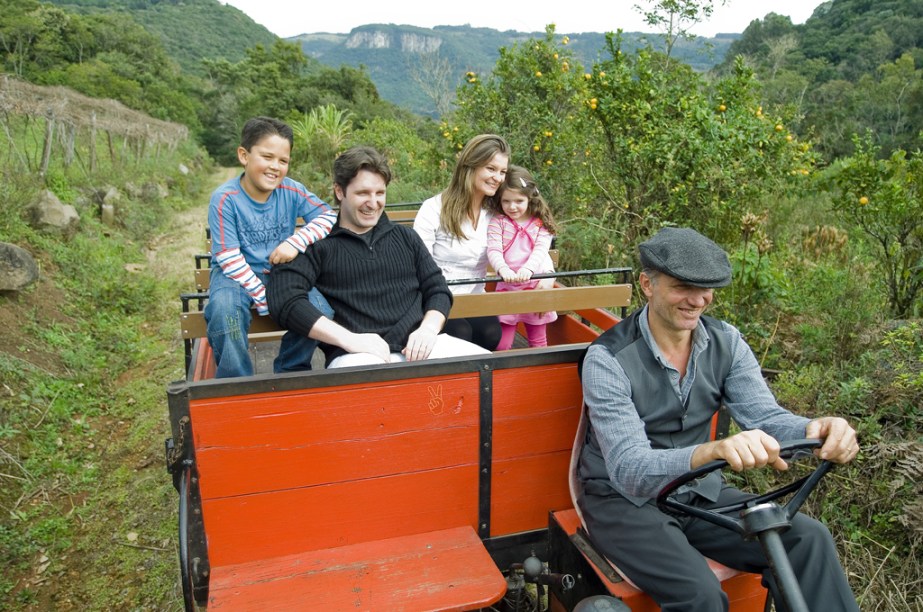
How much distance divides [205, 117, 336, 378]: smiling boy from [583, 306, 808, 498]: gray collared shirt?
4.45ft

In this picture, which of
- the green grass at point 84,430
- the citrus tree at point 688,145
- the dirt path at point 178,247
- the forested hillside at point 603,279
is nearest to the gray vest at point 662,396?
the forested hillside at point 603,279

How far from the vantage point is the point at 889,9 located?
3012 cm

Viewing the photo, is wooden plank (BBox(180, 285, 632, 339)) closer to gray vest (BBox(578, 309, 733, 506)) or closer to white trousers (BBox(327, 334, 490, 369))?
white trousers (BBox(327, 334, 490, 369))

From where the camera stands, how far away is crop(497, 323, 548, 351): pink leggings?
3855 mm

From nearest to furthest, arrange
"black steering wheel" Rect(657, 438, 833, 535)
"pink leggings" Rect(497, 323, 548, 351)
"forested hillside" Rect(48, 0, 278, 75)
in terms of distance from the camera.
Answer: "black steering wheel" Rect(657, 438, 833, 535)
"pink leggings" Rect(497, 323, 548, 351)
"forested hillside" Rect(48, 0, 278, 75)

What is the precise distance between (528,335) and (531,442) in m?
1.53

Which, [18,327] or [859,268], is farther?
[18,327]

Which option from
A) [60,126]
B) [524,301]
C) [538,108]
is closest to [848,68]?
[538,108]

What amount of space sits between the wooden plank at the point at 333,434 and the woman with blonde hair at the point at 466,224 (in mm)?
1282

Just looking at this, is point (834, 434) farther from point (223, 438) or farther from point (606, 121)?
point (606, 121)

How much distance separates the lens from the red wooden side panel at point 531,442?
7.80 ft

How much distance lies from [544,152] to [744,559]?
599 centimetres

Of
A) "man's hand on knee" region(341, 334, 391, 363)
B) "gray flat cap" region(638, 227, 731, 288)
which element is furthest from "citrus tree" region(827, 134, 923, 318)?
"man's hand on knee" region(341, 334, 391, 363)

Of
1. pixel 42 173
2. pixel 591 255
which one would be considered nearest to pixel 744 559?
pixel 591 255
